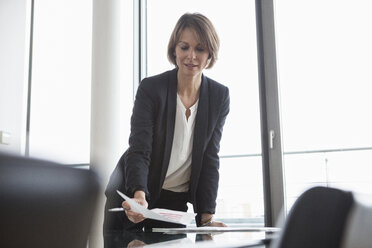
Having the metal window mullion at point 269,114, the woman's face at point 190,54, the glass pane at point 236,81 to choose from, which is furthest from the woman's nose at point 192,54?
the glass pane at point 236,81

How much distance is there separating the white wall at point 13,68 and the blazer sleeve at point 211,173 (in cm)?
196

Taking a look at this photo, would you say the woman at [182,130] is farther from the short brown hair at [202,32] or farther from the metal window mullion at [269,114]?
the metal window mullion at [269,114]

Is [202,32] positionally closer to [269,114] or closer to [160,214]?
[160,214]

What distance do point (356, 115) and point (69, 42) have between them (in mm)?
2256

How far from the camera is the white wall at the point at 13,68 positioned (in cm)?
329

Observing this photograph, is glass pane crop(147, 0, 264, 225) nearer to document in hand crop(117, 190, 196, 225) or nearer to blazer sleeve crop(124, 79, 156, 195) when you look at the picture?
blazer sleeve crop(124, 79, 156, 195)

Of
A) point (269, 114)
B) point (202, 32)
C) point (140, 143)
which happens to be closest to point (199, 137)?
point (140, 143)

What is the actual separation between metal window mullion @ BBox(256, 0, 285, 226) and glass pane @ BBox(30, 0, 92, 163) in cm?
141

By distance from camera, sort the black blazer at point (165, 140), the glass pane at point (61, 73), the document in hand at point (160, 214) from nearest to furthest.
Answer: the document in hand at point (160, 214), the black blazer at point (165, 140), the glass pane at point (61, 73)

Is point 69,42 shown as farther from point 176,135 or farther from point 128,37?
point 176,135

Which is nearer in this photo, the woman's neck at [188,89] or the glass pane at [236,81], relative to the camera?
the woman's neck at [188,89]

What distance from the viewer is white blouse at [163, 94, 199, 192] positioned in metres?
1.72

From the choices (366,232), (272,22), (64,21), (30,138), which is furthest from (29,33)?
(366,232)

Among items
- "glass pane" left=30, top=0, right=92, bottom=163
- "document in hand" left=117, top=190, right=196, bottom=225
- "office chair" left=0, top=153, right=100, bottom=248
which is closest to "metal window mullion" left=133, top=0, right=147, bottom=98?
"glass pane" left=30, top=0, right=92, bottom=163
